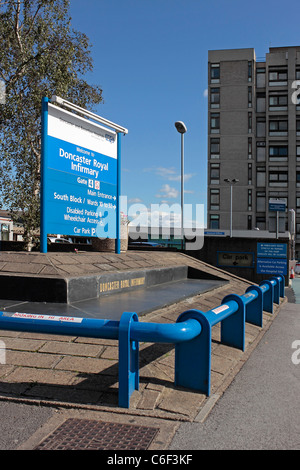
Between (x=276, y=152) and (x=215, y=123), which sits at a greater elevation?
(x=215, y=123)

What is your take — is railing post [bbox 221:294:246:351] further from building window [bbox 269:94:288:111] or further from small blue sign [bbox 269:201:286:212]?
building window [bbox 269:94:288:111]

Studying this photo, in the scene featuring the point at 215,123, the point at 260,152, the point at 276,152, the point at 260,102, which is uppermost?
the point at 260,102

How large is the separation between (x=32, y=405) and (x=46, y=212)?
4.73 meters

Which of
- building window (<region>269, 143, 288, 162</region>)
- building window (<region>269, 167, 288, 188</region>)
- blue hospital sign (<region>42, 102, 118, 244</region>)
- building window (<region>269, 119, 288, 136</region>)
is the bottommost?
blue hospital sign (<region>42, 102, 118, 244</region>)

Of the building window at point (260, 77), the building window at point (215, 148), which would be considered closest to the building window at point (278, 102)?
the building window at point (260, 77)

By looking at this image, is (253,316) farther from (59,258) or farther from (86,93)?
(86,93)

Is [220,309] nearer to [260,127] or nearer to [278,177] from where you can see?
[278,177]

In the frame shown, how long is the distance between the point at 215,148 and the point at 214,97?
6.95m

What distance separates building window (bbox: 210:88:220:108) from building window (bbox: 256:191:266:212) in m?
13.3

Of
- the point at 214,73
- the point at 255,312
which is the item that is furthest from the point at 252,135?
the point at 255,312

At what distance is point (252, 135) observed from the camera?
2217 inches

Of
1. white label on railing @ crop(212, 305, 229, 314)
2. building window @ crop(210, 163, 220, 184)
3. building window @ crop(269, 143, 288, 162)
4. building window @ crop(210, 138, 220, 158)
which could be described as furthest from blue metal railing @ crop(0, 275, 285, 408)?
building window @ crop(269, 143, 288, 162)

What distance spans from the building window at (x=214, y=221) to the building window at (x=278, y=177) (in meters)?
8.50

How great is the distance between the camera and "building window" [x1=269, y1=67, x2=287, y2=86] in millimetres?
55469
